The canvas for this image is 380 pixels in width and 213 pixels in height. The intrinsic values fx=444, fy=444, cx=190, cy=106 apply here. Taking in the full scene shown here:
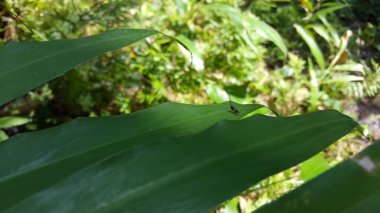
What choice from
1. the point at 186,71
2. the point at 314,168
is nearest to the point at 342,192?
the point at 314,168

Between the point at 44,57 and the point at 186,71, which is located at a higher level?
the point at 44,57

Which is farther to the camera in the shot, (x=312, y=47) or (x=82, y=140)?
(x=312, y=47)

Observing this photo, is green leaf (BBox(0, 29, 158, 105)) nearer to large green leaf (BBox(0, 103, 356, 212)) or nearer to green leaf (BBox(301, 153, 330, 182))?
large green leaf (BBox(0, 103, 356, 212))

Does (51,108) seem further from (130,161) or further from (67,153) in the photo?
(130,161)

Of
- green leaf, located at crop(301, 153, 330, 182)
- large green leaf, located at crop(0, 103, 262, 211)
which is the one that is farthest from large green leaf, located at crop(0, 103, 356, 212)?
green leaf, located at crop(301, 153, 330, 182)

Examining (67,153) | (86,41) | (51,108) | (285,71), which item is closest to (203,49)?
(285,71)

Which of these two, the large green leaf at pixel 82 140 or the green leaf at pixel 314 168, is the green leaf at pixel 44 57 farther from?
the green leaf at pixel 314 168

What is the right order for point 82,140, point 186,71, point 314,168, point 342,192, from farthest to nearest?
point 186,71 < point 314,168 < point 82,140 < point 342,192

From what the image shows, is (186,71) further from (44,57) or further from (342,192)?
(342,192)
